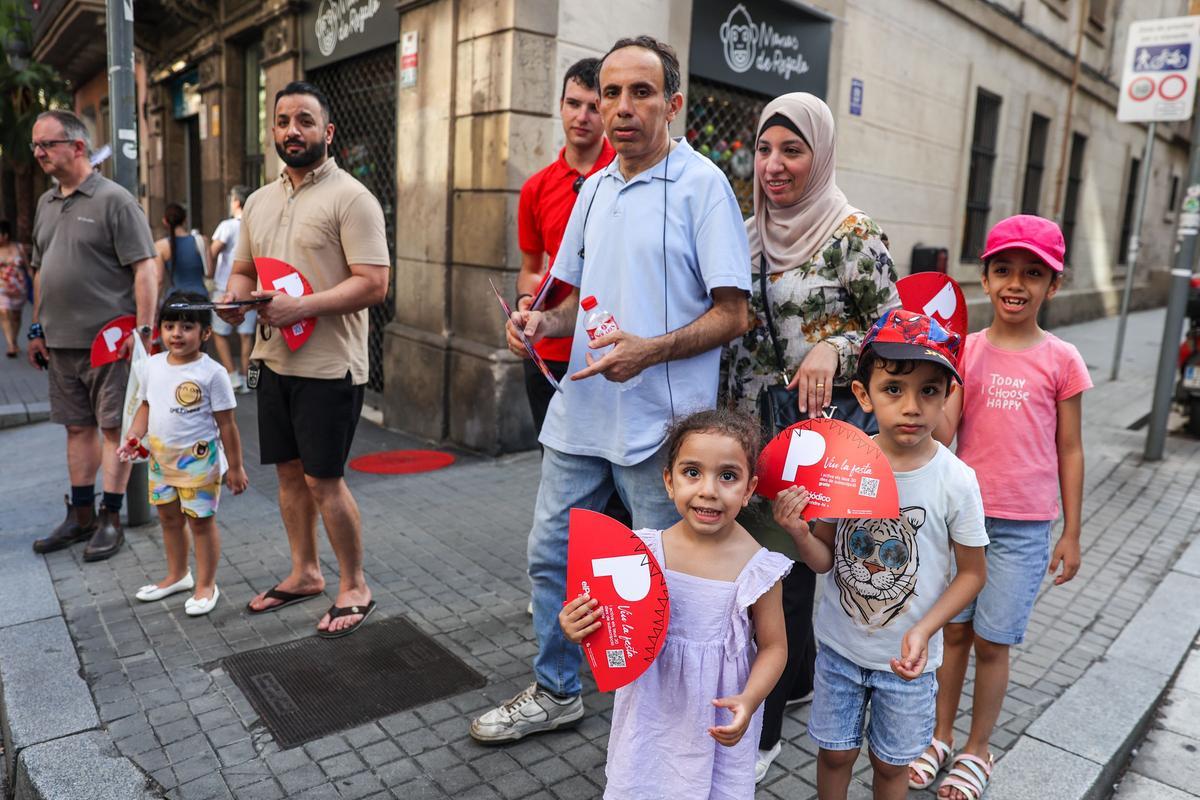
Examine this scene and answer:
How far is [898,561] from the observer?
2.15 meters

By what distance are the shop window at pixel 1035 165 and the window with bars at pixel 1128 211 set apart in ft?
20.9

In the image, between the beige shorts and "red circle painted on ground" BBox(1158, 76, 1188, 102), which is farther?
"red circle painted on ground" BBox(1158, 76, 1188, 102)

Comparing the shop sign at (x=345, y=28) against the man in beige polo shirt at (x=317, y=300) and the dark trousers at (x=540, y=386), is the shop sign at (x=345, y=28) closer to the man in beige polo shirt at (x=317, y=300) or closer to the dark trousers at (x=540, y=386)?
the man in beige polo shirt at (x=317, y=300)

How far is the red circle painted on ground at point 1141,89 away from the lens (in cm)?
857

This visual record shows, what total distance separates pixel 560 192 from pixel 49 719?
2.68m

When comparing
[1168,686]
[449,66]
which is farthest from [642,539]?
[449,66]

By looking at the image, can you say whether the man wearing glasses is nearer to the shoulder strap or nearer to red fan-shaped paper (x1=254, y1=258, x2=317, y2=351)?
red fan-shaped paper (x1=254, y1=258, x2=317, y2=351)

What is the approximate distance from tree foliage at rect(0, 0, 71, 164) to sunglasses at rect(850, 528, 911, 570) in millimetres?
22251

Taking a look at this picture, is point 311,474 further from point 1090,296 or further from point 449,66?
point 1090,296

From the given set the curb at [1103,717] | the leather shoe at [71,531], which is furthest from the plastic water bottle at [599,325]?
the leather shoe at [71,531]

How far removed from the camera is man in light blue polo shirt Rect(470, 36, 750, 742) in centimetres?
241

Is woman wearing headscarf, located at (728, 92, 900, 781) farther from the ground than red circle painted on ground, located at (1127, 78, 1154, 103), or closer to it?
closer to it

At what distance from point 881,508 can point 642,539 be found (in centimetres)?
54

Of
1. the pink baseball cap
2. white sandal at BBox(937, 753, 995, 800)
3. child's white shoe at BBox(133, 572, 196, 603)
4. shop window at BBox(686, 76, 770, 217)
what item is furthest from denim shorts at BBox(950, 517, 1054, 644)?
shop window at BBox(686, 76, 770, 217)
